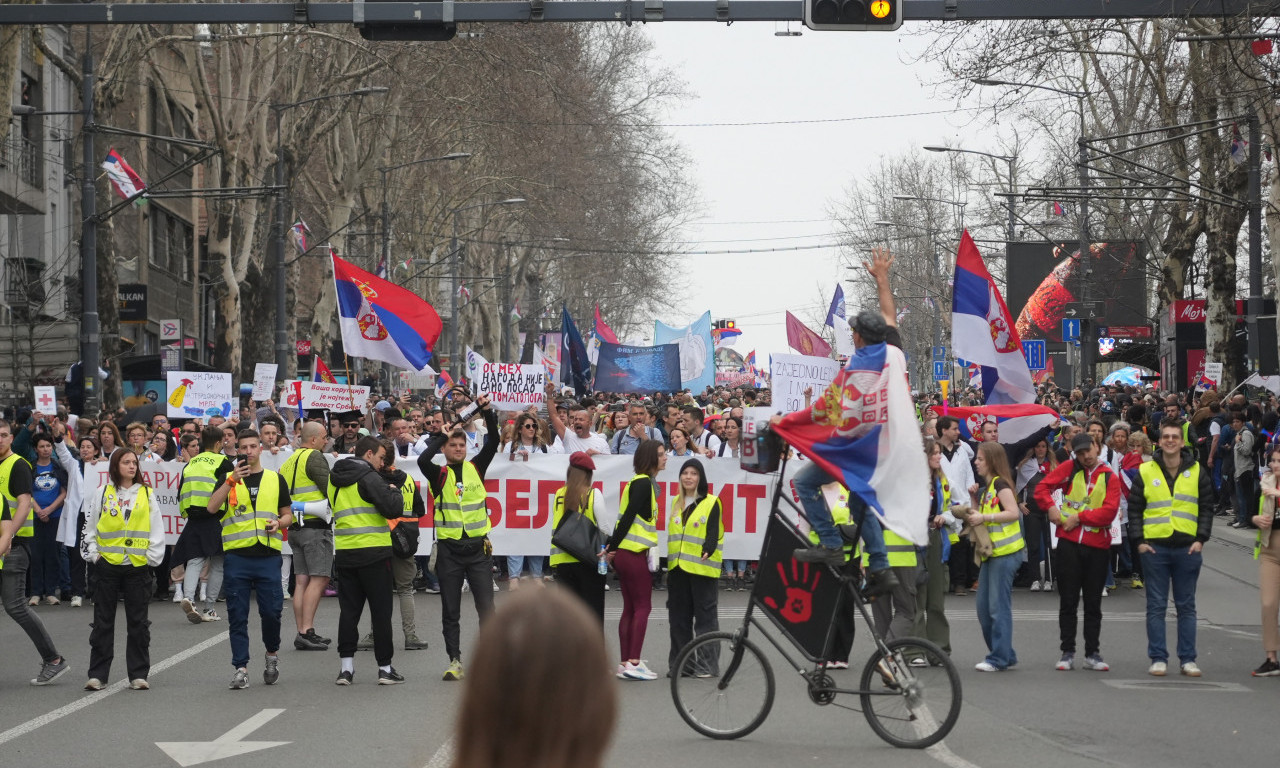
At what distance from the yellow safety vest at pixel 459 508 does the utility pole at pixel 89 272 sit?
1389cm

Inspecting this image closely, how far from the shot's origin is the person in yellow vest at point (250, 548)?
1109 cm

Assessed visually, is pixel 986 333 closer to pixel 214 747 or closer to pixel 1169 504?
pixel 1169 504

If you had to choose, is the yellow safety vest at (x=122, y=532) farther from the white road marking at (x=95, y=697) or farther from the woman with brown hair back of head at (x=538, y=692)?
the woman with brown hair back of head at (x=538, y=692)

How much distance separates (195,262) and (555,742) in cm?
5660

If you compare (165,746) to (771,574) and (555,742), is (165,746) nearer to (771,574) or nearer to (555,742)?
(771,574)

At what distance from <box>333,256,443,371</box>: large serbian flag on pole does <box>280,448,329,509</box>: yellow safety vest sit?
692cm

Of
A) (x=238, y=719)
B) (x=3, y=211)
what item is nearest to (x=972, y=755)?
(x=238, y=719)

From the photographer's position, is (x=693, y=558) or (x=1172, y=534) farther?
(x=1172, y=534)

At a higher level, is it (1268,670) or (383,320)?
(383,320)

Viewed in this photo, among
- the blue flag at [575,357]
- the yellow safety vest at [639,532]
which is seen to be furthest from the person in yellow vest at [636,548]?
the blue flag at [575,357]

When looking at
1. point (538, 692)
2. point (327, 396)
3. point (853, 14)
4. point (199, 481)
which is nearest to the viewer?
point (538, 692)

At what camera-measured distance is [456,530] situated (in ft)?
37.3

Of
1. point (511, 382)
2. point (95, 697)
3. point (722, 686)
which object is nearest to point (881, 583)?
point (722, 686)

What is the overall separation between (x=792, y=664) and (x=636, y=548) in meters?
2.36
